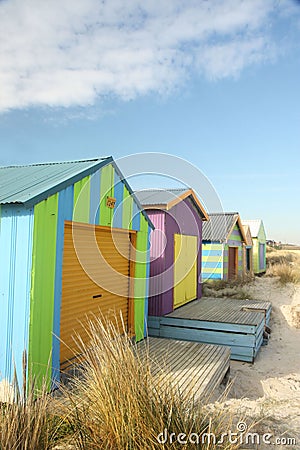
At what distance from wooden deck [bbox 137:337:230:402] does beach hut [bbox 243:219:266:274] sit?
677 inches

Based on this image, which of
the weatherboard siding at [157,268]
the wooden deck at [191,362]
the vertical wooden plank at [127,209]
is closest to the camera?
the wooden deck at [191,362]

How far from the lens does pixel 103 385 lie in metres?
2.72

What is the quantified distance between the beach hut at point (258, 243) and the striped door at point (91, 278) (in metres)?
17.8

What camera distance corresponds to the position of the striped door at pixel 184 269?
35.6ft

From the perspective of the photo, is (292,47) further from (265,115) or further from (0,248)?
(0,248)

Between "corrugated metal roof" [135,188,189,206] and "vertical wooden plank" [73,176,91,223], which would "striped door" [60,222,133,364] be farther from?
"corrugated metal roof" [135,188,189,206]

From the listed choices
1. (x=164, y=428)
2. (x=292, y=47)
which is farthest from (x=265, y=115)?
(x=164, y=428)

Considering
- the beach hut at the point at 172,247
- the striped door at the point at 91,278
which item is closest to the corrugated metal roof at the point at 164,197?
the beach hut at the point at 172,247

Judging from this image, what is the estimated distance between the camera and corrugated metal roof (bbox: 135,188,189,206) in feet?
32.2

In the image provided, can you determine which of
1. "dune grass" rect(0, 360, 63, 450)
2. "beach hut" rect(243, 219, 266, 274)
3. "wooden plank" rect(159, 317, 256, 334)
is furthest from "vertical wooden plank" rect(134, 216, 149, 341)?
"beach hut" rect(243, 219, 266, 274)

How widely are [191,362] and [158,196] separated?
5434 mm

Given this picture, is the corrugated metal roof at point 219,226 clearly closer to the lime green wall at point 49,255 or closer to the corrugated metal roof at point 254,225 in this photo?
the corrugated metal roof at point 254,225

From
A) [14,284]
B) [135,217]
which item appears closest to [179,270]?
[135,217]

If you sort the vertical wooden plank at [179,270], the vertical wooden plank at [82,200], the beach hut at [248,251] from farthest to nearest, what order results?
the beach hut at [248,251], the vertical wooden plank at [179,270], the vertical wooden plank at [82,200]
